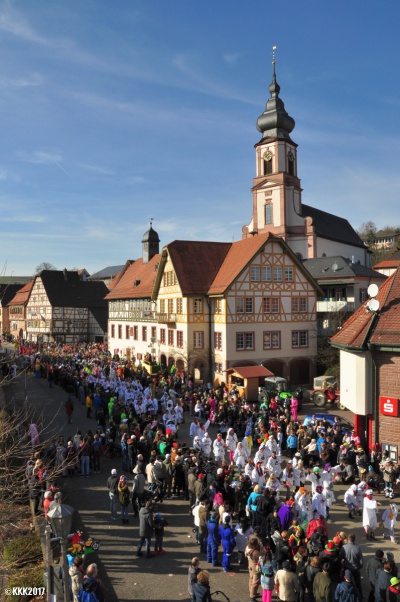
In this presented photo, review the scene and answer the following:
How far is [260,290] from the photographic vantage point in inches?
1403

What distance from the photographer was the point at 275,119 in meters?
60.3

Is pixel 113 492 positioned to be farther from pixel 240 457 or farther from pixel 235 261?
pixel 235 261

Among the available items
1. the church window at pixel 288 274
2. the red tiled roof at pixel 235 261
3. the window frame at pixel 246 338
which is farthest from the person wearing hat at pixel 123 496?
the church window at pixel 288 274

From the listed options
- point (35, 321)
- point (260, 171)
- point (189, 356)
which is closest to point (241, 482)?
point (189, 356)

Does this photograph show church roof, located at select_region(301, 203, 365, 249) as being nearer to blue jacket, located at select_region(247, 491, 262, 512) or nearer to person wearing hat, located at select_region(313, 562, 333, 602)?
blue jacket, located at select_region(247, 491, 262, 512)

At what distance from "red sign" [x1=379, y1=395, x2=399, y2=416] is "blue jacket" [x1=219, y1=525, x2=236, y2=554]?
8.69m

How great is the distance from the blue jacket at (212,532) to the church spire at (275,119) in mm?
55874

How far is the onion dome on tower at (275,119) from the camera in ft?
198

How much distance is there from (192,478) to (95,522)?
2.94 meters

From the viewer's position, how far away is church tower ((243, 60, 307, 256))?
58.4 m

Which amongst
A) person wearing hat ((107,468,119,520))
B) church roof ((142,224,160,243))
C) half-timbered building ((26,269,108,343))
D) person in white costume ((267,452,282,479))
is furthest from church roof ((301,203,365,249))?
person wearing hat ((107,468,119,520))

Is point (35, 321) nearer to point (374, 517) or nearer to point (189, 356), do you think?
point (189, 356)

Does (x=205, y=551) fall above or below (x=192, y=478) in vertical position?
below

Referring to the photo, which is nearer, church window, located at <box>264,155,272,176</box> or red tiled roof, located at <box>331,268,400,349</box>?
red tiled roof, located at <box>331,268,400,349</box>
